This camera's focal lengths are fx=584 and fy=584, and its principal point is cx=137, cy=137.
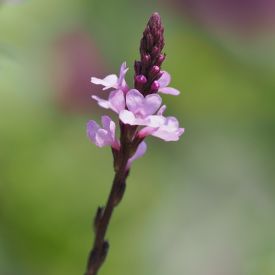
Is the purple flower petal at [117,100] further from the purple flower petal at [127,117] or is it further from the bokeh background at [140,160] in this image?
the bokeh background at [140,160]

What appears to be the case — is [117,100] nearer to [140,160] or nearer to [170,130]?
[170,130]

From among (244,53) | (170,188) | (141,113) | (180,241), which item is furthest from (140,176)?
(141,113)

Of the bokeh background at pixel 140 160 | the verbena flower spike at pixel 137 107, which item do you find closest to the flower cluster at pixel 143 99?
the verbena flower spike at pixel 137 107

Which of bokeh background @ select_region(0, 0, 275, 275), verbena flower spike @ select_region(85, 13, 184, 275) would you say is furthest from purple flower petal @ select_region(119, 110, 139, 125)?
bokeh background @ select_region(0, 0, 275, 275)

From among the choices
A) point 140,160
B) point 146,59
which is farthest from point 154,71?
point 140,160

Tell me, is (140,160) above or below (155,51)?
below

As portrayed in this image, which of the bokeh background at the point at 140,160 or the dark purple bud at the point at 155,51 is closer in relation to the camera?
the dark purple bud at the point at 155,51

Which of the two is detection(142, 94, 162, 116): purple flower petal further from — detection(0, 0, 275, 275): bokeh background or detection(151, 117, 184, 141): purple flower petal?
detection(0, 0, 275, 275): bokeh background

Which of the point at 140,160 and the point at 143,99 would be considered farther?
the point at 140,160

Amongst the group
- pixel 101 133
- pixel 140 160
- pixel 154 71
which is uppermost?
pixel 154 71
